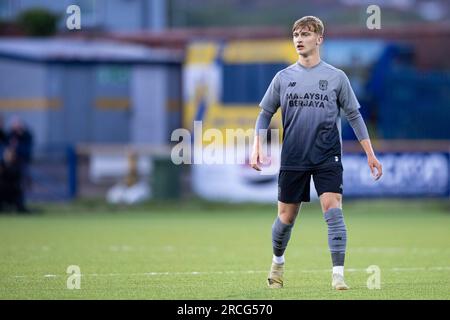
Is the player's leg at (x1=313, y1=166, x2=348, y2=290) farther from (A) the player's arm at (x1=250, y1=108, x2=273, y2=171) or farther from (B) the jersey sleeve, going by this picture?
(B) the jersey sleeve

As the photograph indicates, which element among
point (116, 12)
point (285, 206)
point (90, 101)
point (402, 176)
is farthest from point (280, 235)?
point (116, 12)

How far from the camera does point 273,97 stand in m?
11.3

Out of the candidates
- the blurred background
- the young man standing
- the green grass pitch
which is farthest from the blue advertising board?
the young man standing

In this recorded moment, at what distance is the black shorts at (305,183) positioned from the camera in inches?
434

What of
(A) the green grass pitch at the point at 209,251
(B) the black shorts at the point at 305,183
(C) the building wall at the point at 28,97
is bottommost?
(A) the green grass pitch at the point at 209,251

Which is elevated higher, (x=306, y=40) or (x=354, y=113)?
(x=306, y=40)

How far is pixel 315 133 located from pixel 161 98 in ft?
95.7

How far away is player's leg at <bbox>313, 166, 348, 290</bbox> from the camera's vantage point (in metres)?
11.0

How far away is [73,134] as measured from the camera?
4047cm

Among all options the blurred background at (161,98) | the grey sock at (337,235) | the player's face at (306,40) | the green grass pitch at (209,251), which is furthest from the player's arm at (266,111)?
the blurred background at (161,98)

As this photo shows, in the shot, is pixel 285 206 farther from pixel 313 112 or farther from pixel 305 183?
pixel 313 112

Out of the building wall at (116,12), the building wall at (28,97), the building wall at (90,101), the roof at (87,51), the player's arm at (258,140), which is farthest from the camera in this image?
the building wall at (28,97)

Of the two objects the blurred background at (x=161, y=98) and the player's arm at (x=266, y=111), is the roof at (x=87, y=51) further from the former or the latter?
the player's arm at (x=266, y=111)
